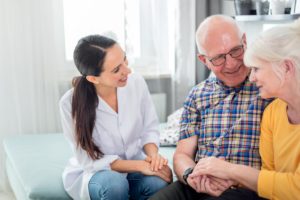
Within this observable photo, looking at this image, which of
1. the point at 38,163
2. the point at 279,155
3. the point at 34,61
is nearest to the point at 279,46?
the point at 279,155

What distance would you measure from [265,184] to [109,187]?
645 millimetres

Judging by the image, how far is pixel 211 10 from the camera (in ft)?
11.9

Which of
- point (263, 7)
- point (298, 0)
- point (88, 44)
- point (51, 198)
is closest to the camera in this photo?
point (88, 44)

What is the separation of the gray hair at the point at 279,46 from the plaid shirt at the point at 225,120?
Answer: 1.02 ft

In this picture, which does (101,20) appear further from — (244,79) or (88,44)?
(244,79)

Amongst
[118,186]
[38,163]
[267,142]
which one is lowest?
[38,163]

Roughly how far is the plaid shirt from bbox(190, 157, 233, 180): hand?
14 cm

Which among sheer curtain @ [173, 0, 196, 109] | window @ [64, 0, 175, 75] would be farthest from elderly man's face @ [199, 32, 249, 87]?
sheer curtain @ [173, 0, 196, 109]

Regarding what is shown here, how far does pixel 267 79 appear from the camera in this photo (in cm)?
146

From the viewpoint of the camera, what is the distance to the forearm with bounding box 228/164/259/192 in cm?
153

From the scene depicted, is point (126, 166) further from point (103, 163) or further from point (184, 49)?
point (184, 49)

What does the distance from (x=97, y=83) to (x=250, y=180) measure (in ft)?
2.65

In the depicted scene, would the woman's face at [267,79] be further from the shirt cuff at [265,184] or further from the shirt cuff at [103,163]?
the shirt cuff at [103,163]

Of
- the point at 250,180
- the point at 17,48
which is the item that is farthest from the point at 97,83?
the point at 17,48
